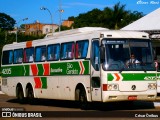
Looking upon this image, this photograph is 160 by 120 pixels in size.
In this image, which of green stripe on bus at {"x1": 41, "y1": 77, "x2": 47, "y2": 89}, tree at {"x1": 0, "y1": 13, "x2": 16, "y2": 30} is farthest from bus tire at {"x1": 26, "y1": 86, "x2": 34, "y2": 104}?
tree at {"x1": 0, "y1": 13, "x2": 16, "y2": 30}

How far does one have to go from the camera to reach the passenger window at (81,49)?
19.8 meters

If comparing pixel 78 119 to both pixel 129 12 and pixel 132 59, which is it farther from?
pixel 129 12

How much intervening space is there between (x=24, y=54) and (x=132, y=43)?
8.09 meters

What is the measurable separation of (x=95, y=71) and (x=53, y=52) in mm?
4147

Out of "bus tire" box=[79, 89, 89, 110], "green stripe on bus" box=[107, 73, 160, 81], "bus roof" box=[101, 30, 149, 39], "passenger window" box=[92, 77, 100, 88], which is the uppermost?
"bus roof" box=[101, 30, 149, 39]

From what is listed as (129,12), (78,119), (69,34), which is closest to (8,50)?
(69,34)

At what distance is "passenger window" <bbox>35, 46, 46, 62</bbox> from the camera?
23547 mm

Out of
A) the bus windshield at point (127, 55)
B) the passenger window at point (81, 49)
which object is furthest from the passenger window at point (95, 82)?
the passenger window at point (81, 49)

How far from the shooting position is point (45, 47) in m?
23.4

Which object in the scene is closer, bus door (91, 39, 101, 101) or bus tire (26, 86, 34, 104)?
bus door (91, 39, 101, 101)

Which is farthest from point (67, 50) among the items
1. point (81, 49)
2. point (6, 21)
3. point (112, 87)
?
point (6, 21)

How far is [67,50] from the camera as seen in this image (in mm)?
21328

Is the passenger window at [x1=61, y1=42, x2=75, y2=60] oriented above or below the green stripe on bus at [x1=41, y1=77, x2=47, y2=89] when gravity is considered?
above

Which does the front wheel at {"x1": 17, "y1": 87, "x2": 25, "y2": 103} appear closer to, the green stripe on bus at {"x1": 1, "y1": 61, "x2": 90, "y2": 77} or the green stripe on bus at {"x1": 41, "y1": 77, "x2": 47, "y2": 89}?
the green stripe on bus at {"x1": 1, "y1": 61, "x2": 90, "y2": 77}
